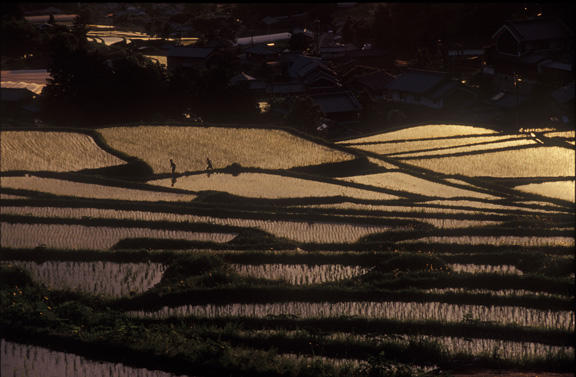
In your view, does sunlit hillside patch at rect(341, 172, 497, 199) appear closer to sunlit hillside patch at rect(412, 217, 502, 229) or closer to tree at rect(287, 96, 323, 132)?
sunlit hillside patch at rect(412, 217, 502, 229)

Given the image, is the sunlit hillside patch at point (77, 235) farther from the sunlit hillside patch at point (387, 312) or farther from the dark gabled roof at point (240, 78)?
the dark gabled roof at point (240, 78)

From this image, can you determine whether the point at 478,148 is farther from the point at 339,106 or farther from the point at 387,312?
the point at 387,312

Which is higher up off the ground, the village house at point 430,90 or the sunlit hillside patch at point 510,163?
the village house at point 430,90

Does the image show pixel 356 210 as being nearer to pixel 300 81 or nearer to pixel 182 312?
pixel 182 312

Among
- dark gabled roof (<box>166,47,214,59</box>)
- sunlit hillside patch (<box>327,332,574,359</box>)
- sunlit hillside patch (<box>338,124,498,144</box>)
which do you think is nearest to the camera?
sunlit hillside patch (<box>327,332,574,359</box>)

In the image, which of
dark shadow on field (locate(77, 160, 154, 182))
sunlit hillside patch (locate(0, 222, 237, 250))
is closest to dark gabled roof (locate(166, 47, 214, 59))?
dark shadow on field (locate(77, 160, 154, 182))

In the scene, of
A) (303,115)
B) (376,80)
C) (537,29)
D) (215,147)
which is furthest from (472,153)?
(537,29)

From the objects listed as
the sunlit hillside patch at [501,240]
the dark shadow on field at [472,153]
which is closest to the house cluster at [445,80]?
the dark shadow on field at [472,153]

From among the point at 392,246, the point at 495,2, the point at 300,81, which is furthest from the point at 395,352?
the point at 495,2
